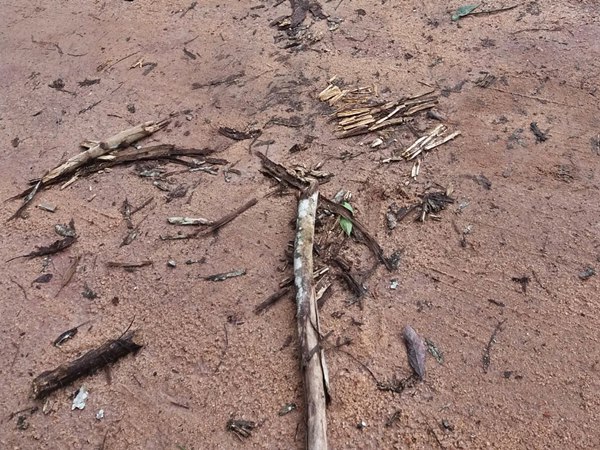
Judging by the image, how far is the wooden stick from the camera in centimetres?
289

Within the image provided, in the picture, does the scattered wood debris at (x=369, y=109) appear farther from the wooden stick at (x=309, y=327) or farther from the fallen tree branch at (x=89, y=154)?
the fallen tree branch at (x=89, y=154)

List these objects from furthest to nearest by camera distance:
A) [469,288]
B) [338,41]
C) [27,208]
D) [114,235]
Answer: [338,41]
[27,208]
[114,235]
[469,288]

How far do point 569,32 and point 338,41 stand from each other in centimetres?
217

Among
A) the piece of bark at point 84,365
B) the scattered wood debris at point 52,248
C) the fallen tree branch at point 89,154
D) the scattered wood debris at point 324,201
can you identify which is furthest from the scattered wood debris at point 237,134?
the piece of bark at point 84,365

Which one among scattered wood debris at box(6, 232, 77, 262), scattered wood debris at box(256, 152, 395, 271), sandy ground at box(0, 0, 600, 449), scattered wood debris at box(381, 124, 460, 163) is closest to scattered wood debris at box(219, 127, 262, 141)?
sandy ground at box(0, 0, 600, 449)

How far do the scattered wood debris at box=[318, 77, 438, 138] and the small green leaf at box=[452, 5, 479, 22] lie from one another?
1.21 meters

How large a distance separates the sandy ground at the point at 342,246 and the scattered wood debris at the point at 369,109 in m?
0.11

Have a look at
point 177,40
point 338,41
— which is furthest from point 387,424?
point 177,40

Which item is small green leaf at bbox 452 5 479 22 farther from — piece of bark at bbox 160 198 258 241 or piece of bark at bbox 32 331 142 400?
piece of bark at bbox 32 331 142 400

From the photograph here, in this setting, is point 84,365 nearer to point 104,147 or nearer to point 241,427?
point 241,427

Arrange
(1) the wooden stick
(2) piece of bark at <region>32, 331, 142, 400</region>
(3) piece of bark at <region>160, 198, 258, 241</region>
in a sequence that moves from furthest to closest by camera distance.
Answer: (3) piece of bark at <region>160, 198, 258, 241</region> → (2) piece of bark at <region>32, 331, 142, 400</region> → (1) the wooden stick

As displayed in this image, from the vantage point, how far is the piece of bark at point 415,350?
10.2 feet

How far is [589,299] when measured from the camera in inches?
130

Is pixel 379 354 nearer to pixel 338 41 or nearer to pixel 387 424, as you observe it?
pixel 387 424
